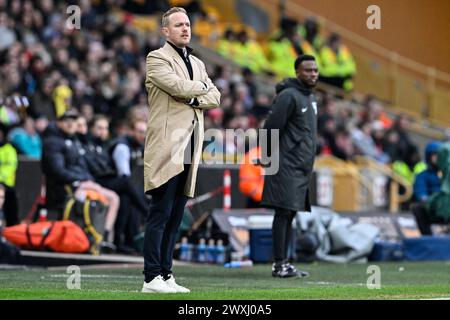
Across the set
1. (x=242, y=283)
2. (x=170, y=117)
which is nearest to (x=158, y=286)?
(x=170, y=117)

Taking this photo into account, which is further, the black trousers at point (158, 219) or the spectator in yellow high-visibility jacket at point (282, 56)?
the spectator in yellow high-visibility jacket at point (282, 56)

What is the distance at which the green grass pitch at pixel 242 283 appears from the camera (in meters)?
11.0

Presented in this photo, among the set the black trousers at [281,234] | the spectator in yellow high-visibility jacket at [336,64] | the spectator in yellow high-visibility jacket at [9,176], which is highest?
the spectator in yellow high-visibility jacket at [336,64]

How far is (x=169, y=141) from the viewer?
1094 cm

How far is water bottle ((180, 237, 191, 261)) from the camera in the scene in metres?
18.2

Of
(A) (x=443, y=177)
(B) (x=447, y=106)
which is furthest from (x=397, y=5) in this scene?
(A) (x=443, y=177)

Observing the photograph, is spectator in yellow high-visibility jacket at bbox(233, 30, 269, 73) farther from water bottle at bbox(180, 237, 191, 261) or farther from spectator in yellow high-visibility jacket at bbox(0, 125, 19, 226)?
water bottle at bbox(180, 237, 191, 261)

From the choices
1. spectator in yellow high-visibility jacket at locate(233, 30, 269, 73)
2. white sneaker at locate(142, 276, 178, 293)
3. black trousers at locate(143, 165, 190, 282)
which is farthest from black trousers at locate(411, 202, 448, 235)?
spectator in yellow high-visibility jacket at locate(233, 30, 269, 73)

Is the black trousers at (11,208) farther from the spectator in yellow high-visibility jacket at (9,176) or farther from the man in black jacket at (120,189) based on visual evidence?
the man in black jacket at (120,189)

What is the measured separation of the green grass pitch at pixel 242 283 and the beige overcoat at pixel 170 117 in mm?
1059

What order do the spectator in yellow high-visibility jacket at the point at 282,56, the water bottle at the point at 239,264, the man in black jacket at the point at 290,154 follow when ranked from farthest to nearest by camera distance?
1. the spectator in yellow high-visibility jacket at the point at 282,56
2. the water bottle at the point at 239,264
3. the man in black jacket at the point at 290,154

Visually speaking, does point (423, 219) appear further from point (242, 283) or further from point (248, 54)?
point (248, 54)

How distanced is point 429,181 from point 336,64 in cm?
1342

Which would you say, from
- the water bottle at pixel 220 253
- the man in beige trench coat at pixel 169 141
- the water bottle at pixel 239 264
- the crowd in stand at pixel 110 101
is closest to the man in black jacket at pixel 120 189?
the crowd in stand at pixel 110 101
